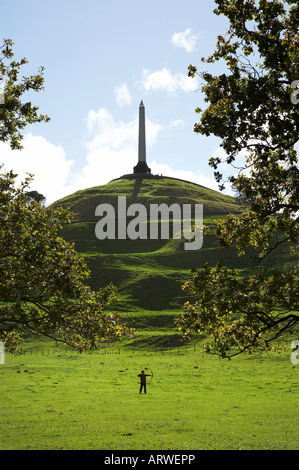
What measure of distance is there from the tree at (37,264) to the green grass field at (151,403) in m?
8.59

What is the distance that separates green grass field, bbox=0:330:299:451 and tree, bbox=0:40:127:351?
8.59 metres

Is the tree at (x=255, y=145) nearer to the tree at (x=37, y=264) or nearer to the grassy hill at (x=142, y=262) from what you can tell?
the tree at (x=37, y=264)

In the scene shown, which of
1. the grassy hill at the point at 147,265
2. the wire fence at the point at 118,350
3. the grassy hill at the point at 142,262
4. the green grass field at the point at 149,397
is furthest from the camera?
the grassy hill at the point at 142,262

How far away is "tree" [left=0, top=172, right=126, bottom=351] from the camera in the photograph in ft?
60.7

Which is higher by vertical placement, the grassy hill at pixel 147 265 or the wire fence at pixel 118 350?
the grassy hill at pixel 147 265

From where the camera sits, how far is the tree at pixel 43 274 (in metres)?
18.5

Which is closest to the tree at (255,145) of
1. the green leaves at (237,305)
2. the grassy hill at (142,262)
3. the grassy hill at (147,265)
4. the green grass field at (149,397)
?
the green leaves at (237,305)

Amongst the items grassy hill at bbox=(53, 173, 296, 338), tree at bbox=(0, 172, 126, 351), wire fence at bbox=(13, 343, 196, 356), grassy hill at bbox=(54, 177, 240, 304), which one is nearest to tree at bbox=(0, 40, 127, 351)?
tree at bbox=(0, 172, 126, 351)

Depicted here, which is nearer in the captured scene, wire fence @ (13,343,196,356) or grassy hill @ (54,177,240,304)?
wire fence @ (13,343,196,356)

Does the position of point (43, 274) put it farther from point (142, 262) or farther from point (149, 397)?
point (142, 262)

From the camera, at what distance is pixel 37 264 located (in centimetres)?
1825

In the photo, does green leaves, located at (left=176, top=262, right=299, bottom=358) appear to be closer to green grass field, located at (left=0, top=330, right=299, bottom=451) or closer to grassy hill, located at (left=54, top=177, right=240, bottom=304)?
green grass field, located at (left=0, top=330, right=299, bottom=451)

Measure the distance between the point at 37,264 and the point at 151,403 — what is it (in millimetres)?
25487

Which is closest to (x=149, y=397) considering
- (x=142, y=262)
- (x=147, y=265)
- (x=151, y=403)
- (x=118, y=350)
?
(x=151, y=403)
